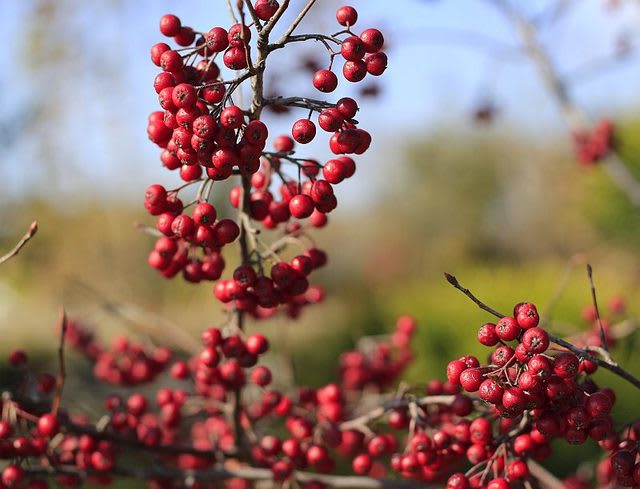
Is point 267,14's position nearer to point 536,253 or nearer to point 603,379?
point 603,379

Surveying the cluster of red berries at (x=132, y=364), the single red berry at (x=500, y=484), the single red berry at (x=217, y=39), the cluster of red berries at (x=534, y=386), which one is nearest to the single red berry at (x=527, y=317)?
the cluster of red berries at (x=534, y=386)

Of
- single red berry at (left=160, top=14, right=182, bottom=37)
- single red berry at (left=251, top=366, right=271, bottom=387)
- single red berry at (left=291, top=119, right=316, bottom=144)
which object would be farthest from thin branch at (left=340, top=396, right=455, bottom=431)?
single red berry at (left=160, top=14, right=182, bottom=37)

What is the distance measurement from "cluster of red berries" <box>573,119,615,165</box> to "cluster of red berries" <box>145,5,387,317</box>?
2.83 metres

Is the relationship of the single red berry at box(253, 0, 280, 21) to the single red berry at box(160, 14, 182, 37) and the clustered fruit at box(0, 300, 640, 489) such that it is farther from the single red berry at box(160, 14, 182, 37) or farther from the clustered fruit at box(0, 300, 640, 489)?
the clustered fruit at box(0, 300, 640, 489)

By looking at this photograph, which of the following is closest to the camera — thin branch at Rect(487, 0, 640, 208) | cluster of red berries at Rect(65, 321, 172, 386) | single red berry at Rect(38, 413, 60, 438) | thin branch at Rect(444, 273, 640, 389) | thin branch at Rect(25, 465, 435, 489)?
thin branch at Rect(444, 273, 640, 389)

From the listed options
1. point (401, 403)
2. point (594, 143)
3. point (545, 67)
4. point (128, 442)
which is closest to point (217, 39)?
point (401, 403)

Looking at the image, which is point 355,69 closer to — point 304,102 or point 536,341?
point 304,102

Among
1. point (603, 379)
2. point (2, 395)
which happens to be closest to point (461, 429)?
point (2, 395)

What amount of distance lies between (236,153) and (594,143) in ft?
10.6

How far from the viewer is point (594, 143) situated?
378 cm

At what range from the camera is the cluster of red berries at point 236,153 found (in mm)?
1052

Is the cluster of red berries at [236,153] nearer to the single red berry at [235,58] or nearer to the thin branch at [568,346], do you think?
the single red berry at [235,58]

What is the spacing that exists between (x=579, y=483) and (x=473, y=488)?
3.75ft

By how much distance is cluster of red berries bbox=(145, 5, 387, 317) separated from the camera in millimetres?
1052
